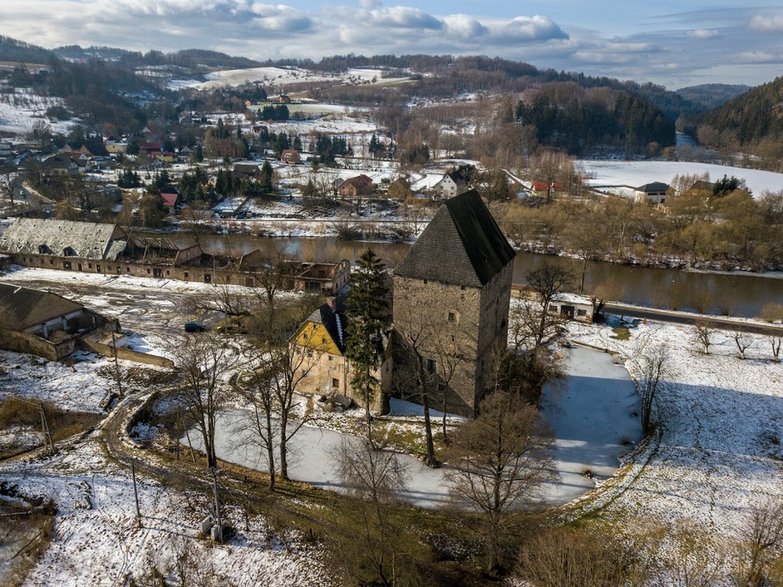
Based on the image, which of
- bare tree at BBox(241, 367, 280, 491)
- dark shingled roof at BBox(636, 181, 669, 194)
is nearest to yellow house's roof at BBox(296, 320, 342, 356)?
bare tree at BBox(241, 367, 280, 491)

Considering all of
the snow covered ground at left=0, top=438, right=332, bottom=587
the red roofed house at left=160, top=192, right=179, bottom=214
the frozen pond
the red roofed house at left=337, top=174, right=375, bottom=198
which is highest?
the red roofed house at left=337, top=174, right=375, bottom=198

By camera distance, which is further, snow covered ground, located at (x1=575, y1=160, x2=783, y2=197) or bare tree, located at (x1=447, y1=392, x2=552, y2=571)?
snow covered ground, located at (x1=575, y1=160, x2=783, y2=197)

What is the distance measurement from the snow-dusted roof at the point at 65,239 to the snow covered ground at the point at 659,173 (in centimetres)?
7308

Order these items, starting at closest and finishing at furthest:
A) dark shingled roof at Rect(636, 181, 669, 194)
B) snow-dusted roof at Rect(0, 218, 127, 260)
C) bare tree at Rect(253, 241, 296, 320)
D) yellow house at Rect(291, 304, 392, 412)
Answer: yellow house at Rect(291, 304, 392, 412) → bare tree at Rect(253, 241, 296, 320) → snow-dusted roof at Rect(0, 218, 127, 260) → dark shingled roof at Rect(636, 181, 669, 194)

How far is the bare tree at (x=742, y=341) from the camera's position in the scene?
114 feet

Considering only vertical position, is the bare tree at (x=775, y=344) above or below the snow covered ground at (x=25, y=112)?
below

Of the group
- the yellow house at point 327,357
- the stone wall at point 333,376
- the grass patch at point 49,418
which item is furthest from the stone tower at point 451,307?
the grass patch at point 49,418

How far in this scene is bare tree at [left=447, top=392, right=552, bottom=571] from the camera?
17562 millimetres

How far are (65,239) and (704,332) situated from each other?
54.9m

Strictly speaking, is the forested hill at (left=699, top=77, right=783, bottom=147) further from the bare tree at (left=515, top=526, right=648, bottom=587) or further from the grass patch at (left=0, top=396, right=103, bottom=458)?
the grass patch at (left=0, top=396, right=103, bottom=458)

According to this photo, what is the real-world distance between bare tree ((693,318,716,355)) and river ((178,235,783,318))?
6.32 meters

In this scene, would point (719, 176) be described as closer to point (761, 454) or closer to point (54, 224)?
point (761, 454)

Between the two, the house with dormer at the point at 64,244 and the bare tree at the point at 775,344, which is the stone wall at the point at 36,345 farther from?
the bare tree at the point at 775,344

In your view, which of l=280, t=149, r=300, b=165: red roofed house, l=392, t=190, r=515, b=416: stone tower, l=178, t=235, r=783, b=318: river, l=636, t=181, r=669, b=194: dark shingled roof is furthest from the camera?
l=280, t=149, r=300, b=165: red roofed house
